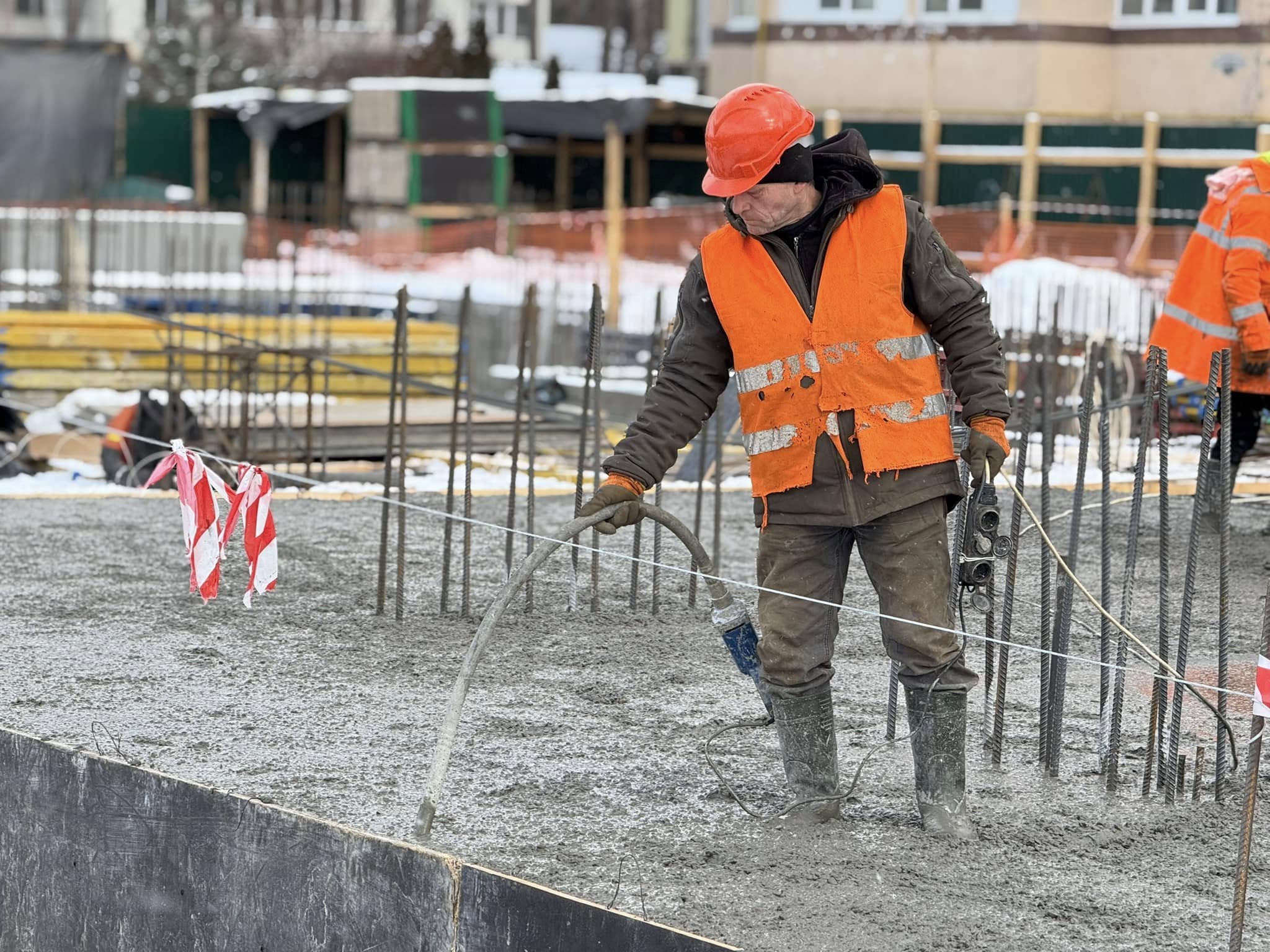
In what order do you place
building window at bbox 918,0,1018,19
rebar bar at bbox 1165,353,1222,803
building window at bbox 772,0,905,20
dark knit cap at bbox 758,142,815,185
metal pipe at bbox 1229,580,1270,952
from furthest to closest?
building window at bbox 772,0,905,20, building window at bbox 918,0,1018,19, rebar bar at bbox 1165,353,1222,803, dark knit cap at bbox 758,142,815,185, metal pipe at bbox 1229,580,1270,952

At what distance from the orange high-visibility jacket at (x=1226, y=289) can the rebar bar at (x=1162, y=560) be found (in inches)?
108

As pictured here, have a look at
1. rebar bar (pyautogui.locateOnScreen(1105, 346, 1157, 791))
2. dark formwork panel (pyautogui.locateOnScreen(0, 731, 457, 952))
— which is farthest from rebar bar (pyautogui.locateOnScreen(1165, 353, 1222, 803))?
dark formwork panel (pyautogui.locateOnScreen(0, 731, 457, 952))

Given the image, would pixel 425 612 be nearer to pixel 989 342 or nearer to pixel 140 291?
pixel 989 342

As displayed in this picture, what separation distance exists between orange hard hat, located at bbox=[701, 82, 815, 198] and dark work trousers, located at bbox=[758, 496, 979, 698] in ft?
2.74

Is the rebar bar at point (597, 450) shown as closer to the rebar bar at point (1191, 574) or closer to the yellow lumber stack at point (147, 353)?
the rebar bar at point (1191, 574)

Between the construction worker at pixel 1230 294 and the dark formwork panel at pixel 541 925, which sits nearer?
the dark formwork panel at pixel 541 925

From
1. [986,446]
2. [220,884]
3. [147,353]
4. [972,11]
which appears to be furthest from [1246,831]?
[972,11]

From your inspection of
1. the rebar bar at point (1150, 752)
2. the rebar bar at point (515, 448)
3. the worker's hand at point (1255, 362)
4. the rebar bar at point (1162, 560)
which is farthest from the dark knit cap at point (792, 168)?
the worker's hand at point (1255, 362)

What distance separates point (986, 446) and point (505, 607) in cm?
116

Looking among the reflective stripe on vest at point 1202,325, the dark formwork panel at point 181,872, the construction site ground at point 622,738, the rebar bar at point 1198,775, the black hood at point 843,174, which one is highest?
the black hood at point 843,174

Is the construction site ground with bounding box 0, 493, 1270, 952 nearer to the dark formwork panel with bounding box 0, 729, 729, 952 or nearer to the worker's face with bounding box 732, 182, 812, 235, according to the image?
the dark formwork panel with bounding box 0, 729, 729, 952

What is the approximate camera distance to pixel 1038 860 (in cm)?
400

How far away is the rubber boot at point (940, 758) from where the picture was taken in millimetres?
4105

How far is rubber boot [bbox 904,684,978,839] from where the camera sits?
162 inches
